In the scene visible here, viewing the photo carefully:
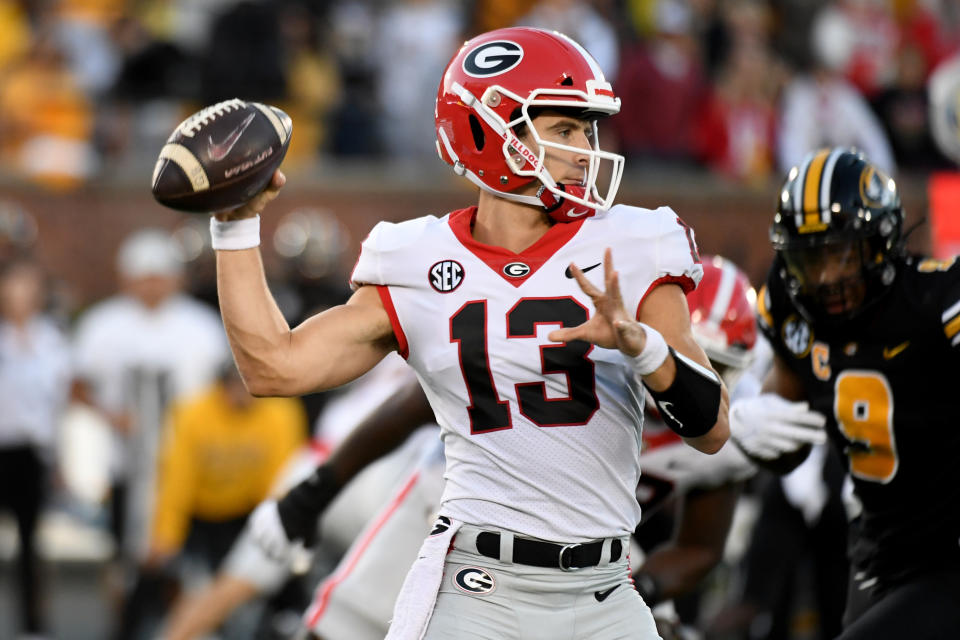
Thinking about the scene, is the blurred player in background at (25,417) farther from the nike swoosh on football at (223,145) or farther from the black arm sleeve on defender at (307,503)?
the nike swoosh on football at (223,145)

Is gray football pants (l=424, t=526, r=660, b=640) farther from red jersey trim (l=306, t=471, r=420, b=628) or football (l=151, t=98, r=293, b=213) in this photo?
red jersey trim (l=306, t=471, r=420, b=628)

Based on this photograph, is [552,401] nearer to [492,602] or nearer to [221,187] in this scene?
[492,602]

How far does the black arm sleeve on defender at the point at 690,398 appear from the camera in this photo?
10.2 ft

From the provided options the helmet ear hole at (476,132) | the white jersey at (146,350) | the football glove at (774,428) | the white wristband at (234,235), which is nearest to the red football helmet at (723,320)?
the football glove at (774,428)

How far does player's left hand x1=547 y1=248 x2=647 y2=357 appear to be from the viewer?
117 inches

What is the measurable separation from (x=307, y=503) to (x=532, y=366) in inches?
55.8

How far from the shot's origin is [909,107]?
11.7 m

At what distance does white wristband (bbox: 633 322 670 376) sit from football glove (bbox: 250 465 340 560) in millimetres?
1618

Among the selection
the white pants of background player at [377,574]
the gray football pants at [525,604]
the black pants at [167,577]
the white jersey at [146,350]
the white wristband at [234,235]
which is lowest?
the black pants at [167,577]

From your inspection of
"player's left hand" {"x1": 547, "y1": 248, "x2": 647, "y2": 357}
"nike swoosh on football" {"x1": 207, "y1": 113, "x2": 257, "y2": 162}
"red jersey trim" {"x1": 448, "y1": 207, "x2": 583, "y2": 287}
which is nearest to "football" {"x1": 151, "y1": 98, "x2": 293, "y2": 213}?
"nike swoosh on football" {"x1": 207, "y1": 113, "x2": 257, "y2": 162}

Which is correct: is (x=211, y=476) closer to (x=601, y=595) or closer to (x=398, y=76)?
(x=398, y=76)

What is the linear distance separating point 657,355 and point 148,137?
8.44m

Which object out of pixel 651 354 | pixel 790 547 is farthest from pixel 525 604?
pixel 790 547

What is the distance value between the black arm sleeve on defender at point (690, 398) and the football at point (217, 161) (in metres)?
0.96
